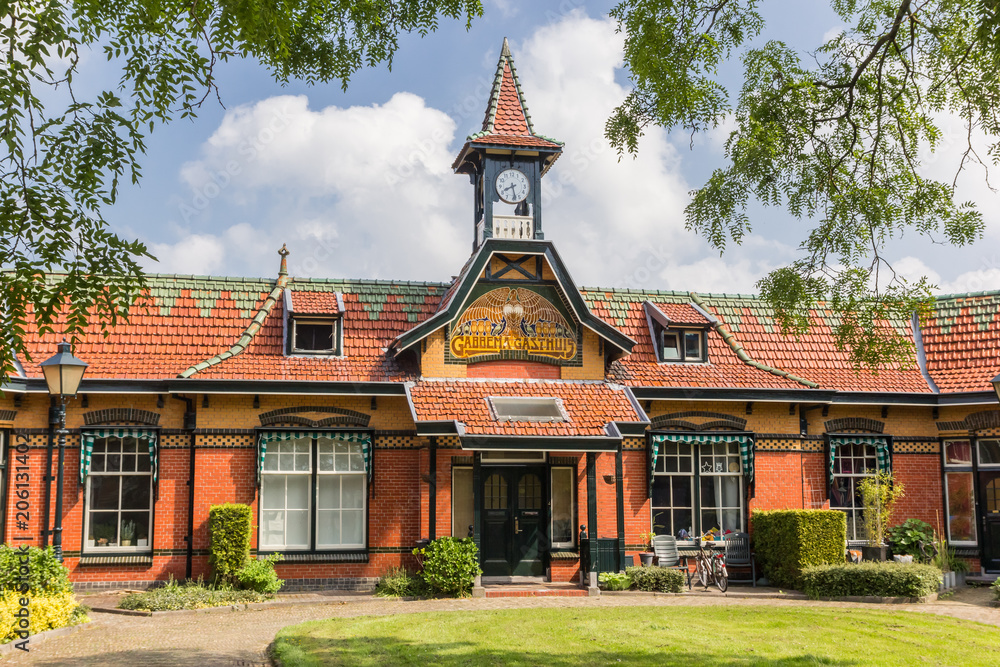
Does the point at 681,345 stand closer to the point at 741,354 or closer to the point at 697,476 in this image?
the point at 741,354

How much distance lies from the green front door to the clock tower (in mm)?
4638

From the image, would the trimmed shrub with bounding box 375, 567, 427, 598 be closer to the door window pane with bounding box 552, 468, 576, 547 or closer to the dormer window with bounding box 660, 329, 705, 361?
the door window pane with bounding box 552, 468, 576, 547

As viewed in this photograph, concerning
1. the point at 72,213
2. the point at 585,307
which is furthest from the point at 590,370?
the point at 72,213

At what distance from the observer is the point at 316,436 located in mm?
17234

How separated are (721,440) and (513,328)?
15.1ft

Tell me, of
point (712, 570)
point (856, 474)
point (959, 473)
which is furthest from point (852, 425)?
point (712, 570)

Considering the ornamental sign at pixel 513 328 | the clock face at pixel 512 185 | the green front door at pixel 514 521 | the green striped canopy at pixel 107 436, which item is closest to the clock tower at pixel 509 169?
the clock face at pixel 512 185

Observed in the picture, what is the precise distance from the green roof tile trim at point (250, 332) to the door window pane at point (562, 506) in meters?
6.21

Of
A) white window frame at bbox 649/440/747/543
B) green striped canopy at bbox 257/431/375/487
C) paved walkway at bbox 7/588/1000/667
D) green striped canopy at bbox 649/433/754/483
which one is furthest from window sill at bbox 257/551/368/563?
green striped canopy at bbox 649/433/754/483

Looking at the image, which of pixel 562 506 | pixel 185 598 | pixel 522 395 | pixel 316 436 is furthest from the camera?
pixel 562 506

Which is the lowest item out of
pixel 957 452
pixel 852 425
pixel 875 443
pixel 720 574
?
pixel 720 574

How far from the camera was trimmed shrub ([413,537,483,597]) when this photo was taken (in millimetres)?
15602

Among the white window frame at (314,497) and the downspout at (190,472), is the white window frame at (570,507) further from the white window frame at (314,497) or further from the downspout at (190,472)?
the downspout at (190,472)

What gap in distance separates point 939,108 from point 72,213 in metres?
7.57
